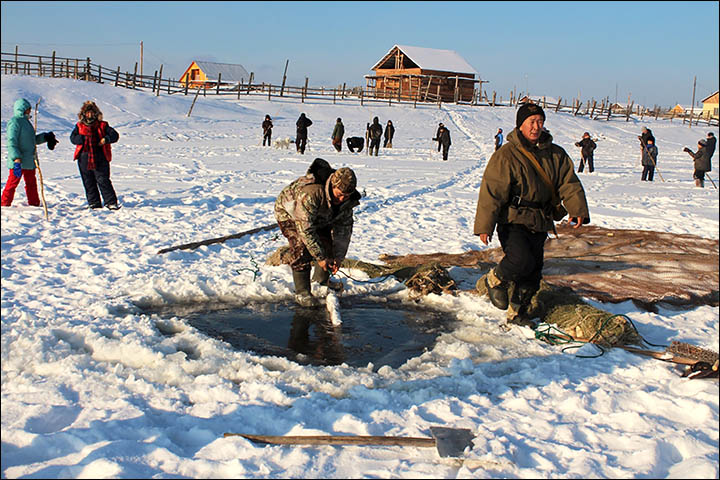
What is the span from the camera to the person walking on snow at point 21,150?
8836 millimetres

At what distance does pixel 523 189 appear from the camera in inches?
190

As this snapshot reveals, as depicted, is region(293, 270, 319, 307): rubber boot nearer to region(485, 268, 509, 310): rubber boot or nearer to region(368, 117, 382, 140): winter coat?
region(485, 268, 509, 310): rubber boot

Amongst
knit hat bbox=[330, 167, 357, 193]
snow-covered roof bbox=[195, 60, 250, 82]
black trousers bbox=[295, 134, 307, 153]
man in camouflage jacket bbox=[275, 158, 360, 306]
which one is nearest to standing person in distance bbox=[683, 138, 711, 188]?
black trousers bbox=[295, 134, 307, 153]

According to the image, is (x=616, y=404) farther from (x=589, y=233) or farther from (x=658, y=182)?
(x=658, y=182)

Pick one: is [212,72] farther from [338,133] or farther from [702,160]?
[702,160]

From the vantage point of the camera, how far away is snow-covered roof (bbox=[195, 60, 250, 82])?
206 ft

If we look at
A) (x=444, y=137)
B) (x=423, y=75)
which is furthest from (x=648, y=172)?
(x=423, y=75)

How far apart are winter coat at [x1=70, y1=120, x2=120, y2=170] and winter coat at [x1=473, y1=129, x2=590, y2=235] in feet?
21.6

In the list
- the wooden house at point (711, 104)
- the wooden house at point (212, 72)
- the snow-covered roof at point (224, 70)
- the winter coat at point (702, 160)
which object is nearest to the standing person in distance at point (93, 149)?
the winter coat at point (702, 160)

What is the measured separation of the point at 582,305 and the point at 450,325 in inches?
46.0

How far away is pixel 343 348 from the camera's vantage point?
4781 millimetres

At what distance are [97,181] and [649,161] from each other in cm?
1578

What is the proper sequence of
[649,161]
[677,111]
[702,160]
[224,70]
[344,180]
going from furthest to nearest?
[677,111], [224,70], [649,161], [702,160], [344,180]

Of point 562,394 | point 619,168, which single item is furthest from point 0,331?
point 619,168
